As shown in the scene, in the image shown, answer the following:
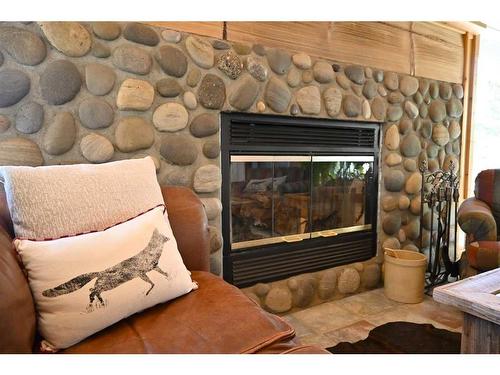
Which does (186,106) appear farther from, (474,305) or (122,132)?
(474,305)

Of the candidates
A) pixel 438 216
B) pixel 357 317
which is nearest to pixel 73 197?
pixel 357 317

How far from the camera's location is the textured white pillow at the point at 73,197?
972mm

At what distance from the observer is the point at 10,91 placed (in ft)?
4.16

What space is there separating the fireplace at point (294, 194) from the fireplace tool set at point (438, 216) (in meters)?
0.44

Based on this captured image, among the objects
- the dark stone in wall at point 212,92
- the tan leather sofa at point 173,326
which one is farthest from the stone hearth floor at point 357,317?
the dark stone in wall at point 212,92

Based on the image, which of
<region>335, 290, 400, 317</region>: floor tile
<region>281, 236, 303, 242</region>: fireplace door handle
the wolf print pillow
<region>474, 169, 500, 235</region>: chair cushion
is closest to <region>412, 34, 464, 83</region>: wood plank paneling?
<region>474, 169, 500, 235</region>: chair cushion

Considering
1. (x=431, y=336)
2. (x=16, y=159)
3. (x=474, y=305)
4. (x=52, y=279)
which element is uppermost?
(x=16, y=159)

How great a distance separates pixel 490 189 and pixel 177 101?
211 centimetres

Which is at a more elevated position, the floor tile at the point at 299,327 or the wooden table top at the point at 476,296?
the wooden table top at the point at 476,296

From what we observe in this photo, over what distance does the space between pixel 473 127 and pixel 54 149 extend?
3.06 meters

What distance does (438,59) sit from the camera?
8.34 ft

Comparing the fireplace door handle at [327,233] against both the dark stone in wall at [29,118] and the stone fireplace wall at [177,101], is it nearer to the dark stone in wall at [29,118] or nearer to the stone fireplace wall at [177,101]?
the stone fireplace wall at [177,101]

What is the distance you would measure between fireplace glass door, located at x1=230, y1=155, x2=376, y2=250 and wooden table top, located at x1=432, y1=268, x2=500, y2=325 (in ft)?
3.44
